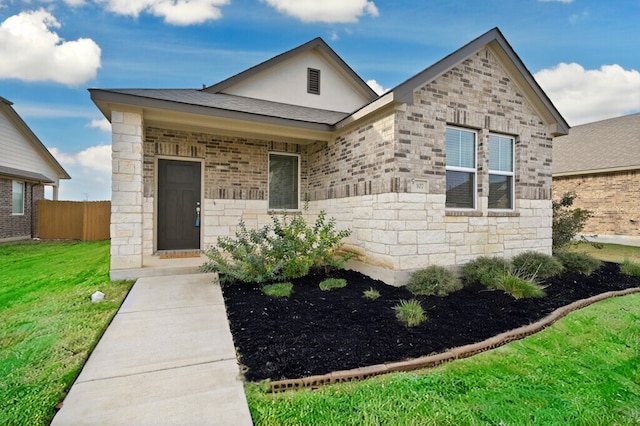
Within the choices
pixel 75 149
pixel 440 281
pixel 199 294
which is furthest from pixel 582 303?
pixel 75 149

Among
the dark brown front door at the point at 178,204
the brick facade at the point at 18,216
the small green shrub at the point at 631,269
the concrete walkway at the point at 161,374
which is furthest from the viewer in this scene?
the brick facade at the point at 18,216

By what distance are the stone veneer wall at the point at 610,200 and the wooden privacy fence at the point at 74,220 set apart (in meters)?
20.9

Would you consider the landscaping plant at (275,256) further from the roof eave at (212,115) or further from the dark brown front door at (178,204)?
the roof eave at (212,115)

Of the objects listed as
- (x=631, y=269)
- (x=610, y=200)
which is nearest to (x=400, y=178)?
(x=631, y=269)

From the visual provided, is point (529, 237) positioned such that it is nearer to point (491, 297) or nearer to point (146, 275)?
point (491, 297)

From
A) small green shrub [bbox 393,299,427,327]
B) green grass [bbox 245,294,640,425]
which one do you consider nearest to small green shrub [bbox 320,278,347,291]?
small green shrub [bbox 393,299,427,327]

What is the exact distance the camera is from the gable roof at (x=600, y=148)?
13389mm

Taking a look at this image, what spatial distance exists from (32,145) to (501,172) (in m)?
20.2

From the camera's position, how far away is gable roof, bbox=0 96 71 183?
44.0 ft

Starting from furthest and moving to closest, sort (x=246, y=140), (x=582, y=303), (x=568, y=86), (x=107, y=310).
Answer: (x=568, y=86)
(x=246, y=140)
(x=582, y=303)
(x=107, y=310)

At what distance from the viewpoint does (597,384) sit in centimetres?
261

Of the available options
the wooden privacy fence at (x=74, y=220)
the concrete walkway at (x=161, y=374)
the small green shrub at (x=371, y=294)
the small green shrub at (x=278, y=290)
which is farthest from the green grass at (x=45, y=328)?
the wooden privacy fence at (x=74, y=220)

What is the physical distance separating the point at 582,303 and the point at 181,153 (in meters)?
8.13

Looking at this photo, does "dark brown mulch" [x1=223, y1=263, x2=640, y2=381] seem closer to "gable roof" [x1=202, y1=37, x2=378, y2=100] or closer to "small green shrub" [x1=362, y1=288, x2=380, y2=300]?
"small green shrub" [x1=362, y1=288, x2=380, y2=300]
